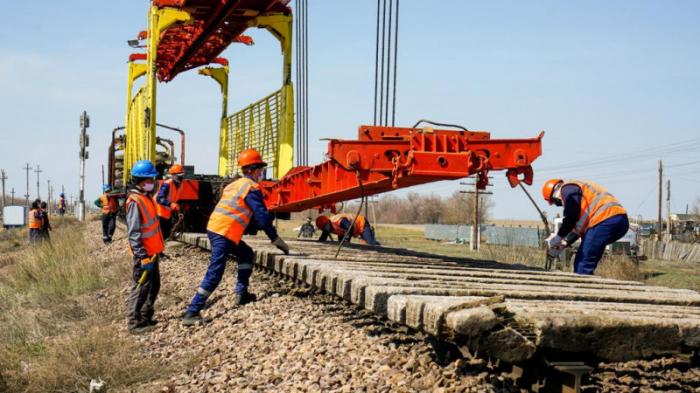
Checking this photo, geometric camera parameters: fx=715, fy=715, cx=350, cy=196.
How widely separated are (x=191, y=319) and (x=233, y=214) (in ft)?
3.31

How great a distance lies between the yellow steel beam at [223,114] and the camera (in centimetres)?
1483

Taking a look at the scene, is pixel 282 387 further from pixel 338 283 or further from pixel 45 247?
pixel 45 247

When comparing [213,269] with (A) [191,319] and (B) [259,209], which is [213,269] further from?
(B) [259,209]

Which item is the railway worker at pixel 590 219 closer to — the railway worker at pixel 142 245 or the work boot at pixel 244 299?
the work boot at pixel 244 299

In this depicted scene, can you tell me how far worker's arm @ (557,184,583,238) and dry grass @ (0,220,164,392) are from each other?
413cm

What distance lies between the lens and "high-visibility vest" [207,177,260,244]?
6.39 meters

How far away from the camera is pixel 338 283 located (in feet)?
→ 16.2

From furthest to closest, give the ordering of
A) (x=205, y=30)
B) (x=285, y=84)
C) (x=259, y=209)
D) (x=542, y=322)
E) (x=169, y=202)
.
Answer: (x=205, y=30), (x=285, y=84), (x=169, y=202), (x=259, y=209), (x=542, y=322)

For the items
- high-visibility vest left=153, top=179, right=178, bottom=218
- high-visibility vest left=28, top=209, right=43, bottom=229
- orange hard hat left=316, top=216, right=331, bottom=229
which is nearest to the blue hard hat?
high-visibility vest left=153, top=179, right=178, bottom=218

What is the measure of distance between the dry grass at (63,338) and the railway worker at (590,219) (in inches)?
163

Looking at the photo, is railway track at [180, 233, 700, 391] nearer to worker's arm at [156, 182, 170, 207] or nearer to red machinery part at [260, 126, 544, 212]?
red machinery part at [260, 126, 544, 212]

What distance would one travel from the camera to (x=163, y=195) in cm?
1064

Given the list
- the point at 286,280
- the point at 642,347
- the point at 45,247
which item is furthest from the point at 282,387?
the point at 45,247

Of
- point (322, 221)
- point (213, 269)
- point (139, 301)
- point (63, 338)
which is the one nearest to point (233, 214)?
point (213, 269)
